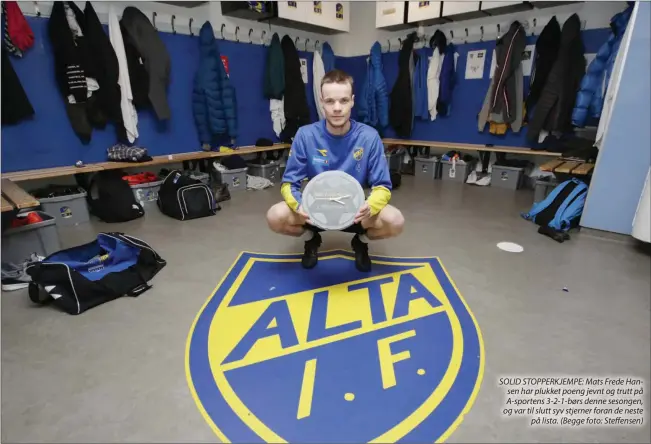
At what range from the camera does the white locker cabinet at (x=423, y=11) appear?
14.5 ft

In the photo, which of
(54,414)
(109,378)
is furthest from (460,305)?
(54,414)

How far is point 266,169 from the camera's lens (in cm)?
474

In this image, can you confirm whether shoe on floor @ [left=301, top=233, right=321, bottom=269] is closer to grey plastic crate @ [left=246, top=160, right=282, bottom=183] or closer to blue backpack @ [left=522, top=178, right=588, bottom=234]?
blue backpack @ [left=522, top=178, right=588, bottom=234]

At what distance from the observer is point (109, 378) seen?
1.41 meters

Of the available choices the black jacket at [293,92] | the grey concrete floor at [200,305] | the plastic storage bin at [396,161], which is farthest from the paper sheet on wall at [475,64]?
the grey concrete floor at [200,305]

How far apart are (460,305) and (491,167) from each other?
3.20 meters

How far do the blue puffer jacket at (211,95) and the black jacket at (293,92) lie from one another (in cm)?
84

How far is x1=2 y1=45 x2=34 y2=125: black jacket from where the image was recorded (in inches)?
115

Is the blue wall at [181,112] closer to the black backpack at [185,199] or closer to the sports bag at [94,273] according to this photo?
the black backpack at [185,199]

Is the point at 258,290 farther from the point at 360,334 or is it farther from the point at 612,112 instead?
the point at 612,112

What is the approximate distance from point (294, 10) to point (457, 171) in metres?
2.88

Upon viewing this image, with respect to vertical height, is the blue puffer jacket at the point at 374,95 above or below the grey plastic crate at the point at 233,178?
above

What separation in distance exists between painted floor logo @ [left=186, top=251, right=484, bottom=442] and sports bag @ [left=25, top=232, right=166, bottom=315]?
19.4 inches

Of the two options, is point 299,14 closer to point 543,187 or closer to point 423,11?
point 423,11
